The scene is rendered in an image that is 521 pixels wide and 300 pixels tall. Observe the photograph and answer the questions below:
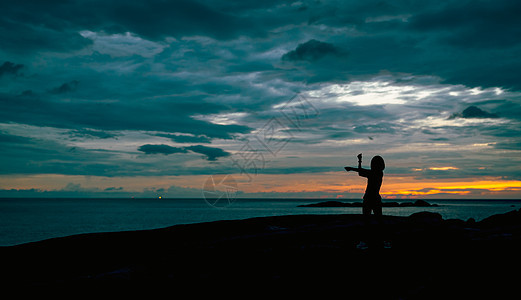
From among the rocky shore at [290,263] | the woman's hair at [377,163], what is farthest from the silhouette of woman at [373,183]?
the rocky shore at [290,263]

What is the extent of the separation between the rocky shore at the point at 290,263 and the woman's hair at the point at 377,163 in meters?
1.82

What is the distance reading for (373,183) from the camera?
11836 mm

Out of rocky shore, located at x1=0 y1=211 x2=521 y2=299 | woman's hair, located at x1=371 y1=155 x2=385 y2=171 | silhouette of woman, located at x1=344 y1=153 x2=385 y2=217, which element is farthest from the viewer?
woman's hair, located at x1=371 y1=155 x2=385 y2=171

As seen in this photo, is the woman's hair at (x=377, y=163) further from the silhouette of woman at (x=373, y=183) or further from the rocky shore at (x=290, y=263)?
the rocky shore at (x=290, y=263)

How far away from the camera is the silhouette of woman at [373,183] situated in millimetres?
11719

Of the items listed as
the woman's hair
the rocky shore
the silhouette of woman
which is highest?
the woman's hair

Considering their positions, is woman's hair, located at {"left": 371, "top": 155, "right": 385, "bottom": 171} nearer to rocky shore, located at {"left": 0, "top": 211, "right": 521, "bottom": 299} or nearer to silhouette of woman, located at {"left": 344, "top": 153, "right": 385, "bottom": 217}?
silhouette of woman, located at {"left": 344, "top": 153, "right": 385, "bottom": 217}

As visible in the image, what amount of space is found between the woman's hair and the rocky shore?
5.98 feet

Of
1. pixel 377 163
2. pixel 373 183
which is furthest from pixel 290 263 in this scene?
pixel 377 163

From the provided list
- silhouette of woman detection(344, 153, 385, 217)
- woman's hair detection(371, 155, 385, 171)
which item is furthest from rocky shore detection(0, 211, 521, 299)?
woman's hair detection(371, 155, 385, 171)

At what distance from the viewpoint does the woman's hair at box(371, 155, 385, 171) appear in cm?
1191

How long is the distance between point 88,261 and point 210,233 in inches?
193

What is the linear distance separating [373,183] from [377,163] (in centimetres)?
64

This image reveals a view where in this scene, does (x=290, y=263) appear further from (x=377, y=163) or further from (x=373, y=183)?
(x=377, y=163)
